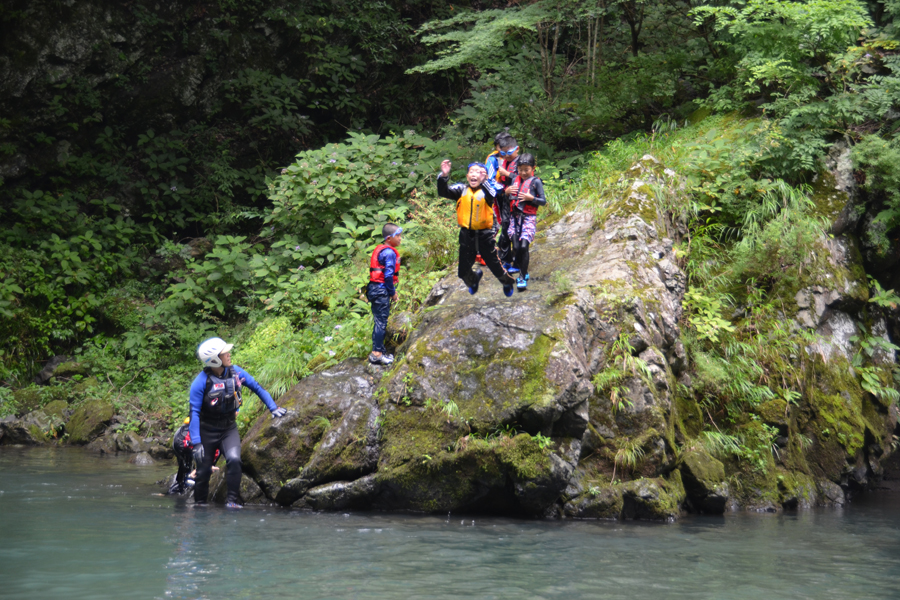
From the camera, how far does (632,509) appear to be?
748 cm

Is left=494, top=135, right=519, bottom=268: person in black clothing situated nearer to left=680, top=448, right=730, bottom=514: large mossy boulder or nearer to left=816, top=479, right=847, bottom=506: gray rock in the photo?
left=680, top=448, right=730, bottom=514: large mossy boulder

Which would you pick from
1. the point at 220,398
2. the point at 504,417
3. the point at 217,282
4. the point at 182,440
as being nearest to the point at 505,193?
the point at 504,417

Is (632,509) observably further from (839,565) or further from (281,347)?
(281,347)

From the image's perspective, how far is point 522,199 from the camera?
8.02m

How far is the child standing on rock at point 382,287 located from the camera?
8508 mm

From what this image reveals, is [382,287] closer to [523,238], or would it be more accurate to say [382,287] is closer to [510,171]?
[523,238]

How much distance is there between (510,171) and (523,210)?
635 mm

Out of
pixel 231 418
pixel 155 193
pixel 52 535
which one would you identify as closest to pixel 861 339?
pixel 231 418

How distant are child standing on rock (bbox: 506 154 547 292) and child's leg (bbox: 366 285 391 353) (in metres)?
1.54

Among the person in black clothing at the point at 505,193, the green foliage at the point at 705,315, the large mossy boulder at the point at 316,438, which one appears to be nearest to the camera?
the large mossy boulder at the point at 316,438

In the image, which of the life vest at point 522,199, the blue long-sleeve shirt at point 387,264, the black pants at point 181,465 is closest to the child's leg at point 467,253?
the life vest at point 522,199

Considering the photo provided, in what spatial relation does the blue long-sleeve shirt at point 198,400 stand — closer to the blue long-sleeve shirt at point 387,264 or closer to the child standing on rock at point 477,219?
the blue long-sleeve shirt at point 387,264

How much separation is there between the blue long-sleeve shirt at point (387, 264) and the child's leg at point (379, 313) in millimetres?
65

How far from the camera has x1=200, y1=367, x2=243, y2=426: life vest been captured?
7797mm
